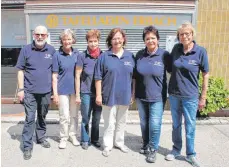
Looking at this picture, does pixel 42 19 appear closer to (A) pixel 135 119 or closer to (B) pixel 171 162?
(A) pixel 135 119

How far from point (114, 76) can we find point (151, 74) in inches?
19.5

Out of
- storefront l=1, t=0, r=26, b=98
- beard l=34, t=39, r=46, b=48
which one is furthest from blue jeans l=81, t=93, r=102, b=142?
storefront l=1, t=0, r=26, b=98

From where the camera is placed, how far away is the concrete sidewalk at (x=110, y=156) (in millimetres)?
3779

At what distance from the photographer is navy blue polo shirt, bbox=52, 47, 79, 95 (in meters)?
3.98

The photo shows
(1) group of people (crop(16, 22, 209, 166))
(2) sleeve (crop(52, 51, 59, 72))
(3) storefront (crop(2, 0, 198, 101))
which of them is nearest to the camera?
(1) group of people (crop(16, 22, 209, 166))

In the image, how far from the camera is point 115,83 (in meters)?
3.80

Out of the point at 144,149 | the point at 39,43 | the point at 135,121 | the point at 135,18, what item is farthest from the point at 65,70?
the point at 135,18

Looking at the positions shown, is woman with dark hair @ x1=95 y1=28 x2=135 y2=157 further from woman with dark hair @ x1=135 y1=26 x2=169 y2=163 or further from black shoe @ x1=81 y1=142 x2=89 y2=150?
black shoe @ x1=81 y1=142 x2=89 y2=150

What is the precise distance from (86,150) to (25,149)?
880 mm

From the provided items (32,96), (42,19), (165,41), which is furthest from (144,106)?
(42,19)

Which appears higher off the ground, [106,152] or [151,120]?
[151,120]

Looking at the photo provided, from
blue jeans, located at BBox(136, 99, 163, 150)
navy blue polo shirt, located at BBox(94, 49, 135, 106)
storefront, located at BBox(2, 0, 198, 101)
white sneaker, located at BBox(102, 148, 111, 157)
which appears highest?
storefront, located at BBox(2, 0, 198, 101)

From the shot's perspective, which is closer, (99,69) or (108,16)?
(99,69)

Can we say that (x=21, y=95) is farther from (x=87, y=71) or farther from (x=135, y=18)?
(x=135, y=18)
